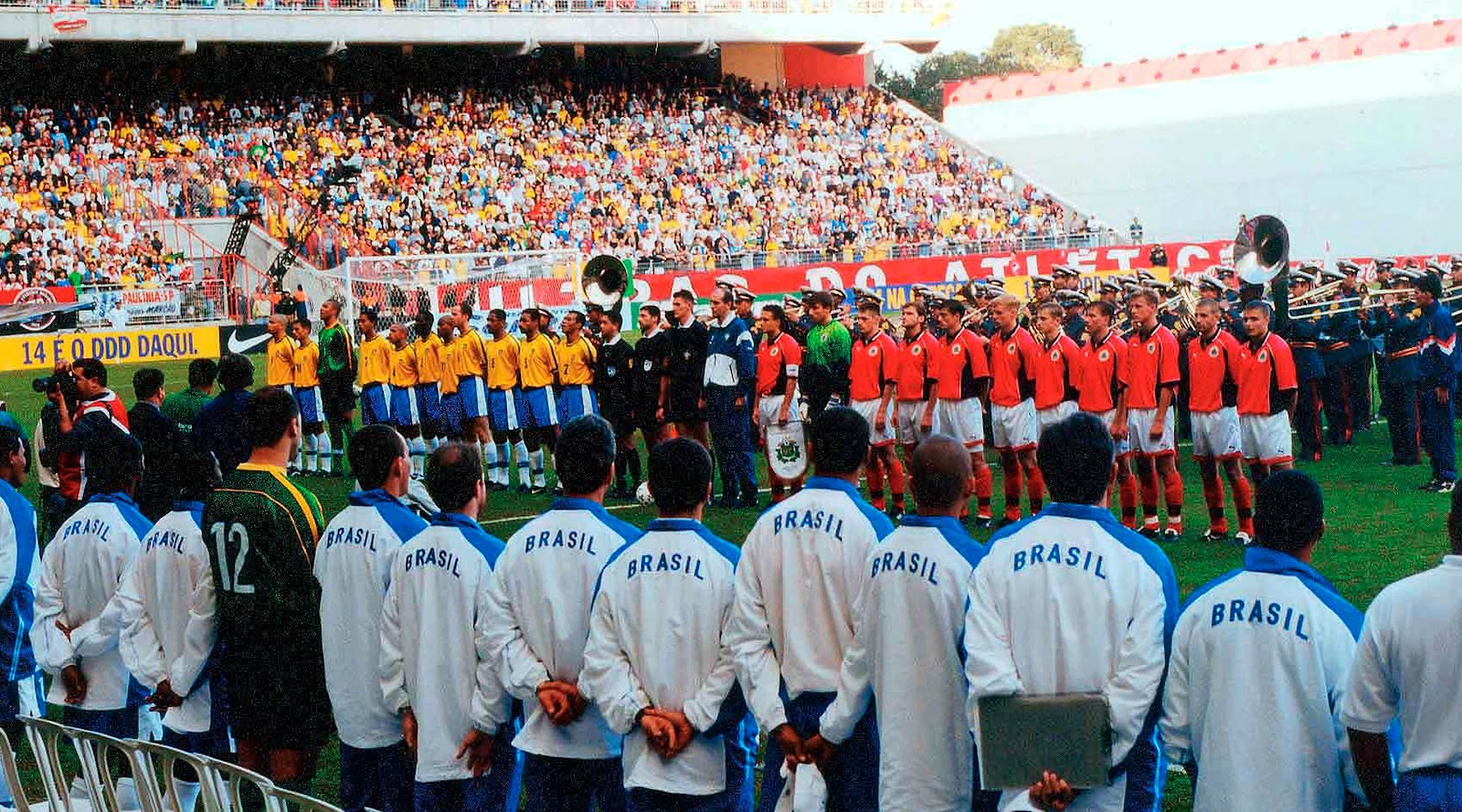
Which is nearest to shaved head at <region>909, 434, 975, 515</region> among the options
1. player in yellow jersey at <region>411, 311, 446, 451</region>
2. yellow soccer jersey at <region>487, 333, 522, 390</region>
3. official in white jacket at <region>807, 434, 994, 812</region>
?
official in white jacket at <region>807, 434, 994, 812</region>

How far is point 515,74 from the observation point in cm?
4697

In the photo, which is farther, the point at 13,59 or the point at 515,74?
the point at 515,74

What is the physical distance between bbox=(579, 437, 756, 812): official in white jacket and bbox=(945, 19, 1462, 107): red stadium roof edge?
4143cm

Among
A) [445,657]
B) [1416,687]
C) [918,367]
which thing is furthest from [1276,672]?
[918,367]

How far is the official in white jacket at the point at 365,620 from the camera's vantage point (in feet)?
18.1

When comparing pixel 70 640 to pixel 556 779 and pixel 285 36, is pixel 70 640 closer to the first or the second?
pixel 556 779

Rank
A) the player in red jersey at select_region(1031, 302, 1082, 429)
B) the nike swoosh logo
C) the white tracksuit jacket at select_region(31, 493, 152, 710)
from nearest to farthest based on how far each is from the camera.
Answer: the white tracksuit jacket at select_region(31, 493, 152, 710) < the player in red jersey at select_region(1031, 302, 1082, 429) < the nike swoosh logo

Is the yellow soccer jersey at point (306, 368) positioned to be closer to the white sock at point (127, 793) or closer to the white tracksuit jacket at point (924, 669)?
the white sock at point (127, 793)

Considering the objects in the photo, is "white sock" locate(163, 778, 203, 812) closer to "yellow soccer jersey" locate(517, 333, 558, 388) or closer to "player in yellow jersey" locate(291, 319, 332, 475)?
"yellow soccer jersey" locate(517, 333, 558, 388)

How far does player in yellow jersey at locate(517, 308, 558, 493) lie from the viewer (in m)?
16.1

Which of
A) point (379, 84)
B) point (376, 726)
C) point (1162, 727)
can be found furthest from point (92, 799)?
point (379, 84)

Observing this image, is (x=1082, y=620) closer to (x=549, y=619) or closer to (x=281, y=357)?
(x=549, y=619)

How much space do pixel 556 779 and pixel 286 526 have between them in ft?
4.58

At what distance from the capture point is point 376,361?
1738cm
